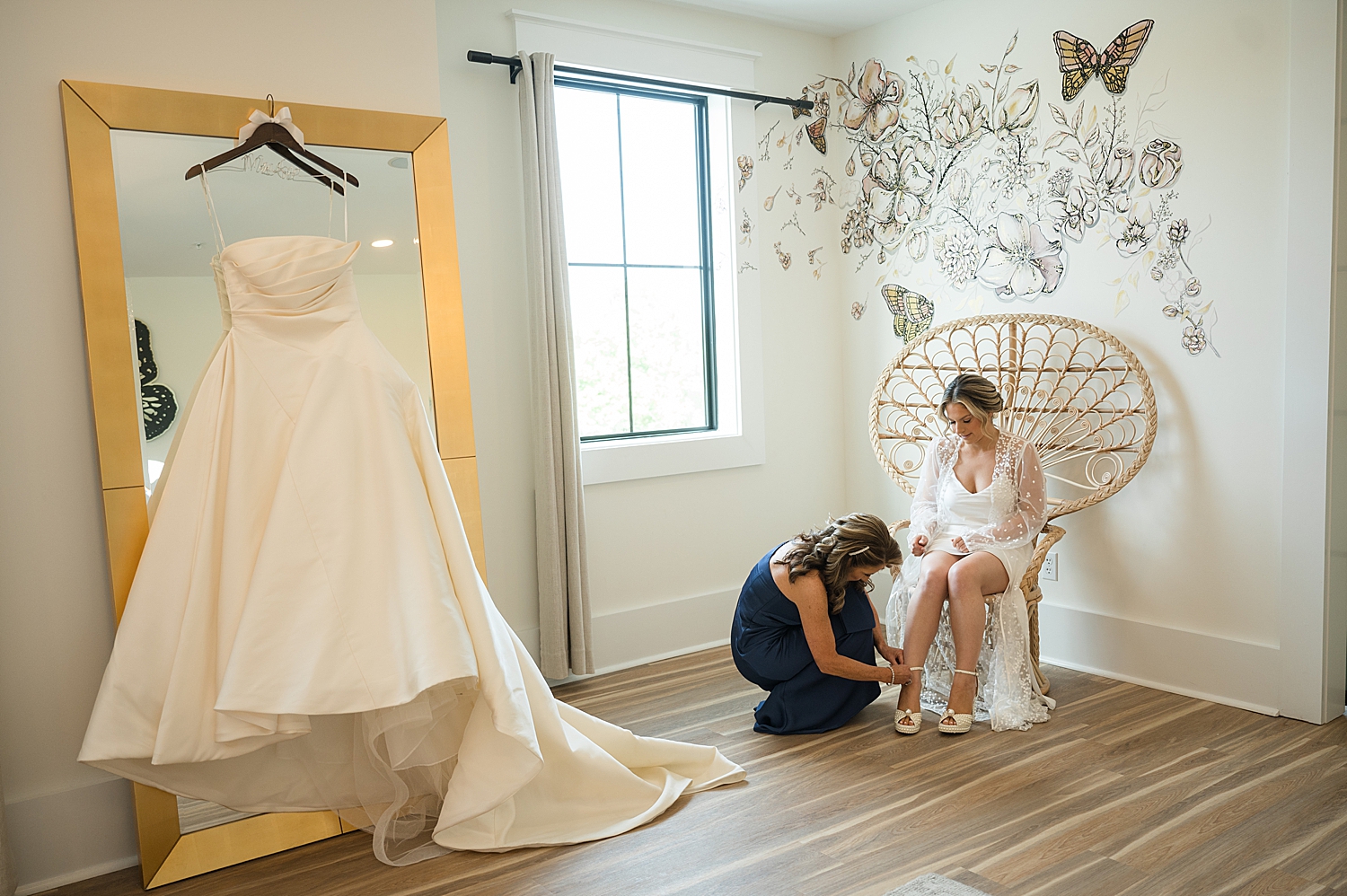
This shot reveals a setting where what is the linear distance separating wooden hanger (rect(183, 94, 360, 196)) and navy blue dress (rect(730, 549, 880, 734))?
1728mm

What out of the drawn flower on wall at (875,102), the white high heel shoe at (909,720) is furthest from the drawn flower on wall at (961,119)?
the white high heel shoe at (909,720)

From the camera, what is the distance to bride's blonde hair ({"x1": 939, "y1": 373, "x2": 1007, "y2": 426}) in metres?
3.18

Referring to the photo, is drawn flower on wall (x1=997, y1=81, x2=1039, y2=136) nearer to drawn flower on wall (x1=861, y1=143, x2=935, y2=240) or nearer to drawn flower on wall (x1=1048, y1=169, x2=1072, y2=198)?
drawn flower on wall (x1=1048, y1=169, x2=1072, y2=198)

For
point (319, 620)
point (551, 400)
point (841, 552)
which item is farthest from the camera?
point (551, 400)

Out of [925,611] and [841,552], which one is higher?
[841,552]

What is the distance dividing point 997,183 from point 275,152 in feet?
8.55

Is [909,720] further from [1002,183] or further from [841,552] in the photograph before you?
[1002,183]

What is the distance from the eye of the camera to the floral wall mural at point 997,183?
10.8ft

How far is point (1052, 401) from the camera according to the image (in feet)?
11.7

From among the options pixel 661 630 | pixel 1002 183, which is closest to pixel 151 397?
pixel 661 630

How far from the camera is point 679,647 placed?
4.00m

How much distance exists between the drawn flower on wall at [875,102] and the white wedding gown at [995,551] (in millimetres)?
1589

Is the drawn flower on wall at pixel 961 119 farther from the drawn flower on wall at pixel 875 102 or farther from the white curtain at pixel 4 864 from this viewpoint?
the white curtain at pixel 4 864

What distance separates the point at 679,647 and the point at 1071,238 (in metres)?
2.14
